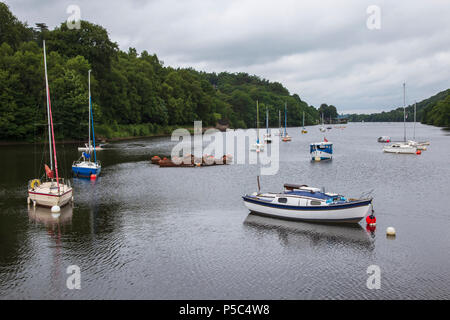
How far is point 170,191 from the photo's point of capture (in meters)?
47.3

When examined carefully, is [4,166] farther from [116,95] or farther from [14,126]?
[116,95]

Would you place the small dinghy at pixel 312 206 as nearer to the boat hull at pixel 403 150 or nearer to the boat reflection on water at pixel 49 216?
the boat reflection on water at pixel 49 216

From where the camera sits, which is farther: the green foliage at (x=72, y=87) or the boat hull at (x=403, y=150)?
the green foliage at (x=72, y=87)

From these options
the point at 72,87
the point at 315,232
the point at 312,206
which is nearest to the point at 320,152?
the point at 312,206

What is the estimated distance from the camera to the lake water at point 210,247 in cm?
2083

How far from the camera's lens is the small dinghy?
30781 millimetres

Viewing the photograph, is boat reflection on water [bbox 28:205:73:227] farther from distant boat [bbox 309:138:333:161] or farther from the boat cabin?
the boat cabin

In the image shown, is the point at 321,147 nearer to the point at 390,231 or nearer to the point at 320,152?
the point at 320,152

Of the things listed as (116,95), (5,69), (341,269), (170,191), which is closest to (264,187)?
(170,191)

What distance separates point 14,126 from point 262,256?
103631 mm

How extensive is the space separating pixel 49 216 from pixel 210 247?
1737 cm

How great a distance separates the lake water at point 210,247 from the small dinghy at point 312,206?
81 centimetres

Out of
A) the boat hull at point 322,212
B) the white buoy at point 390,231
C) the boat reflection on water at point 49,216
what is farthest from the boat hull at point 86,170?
the white buoy at point 390,231

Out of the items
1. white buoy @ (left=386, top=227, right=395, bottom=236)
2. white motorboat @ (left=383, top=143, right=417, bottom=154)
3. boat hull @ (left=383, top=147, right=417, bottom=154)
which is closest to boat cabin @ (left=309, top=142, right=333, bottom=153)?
boat hull @ (left=383, top=147, right=417, bottom=154)
